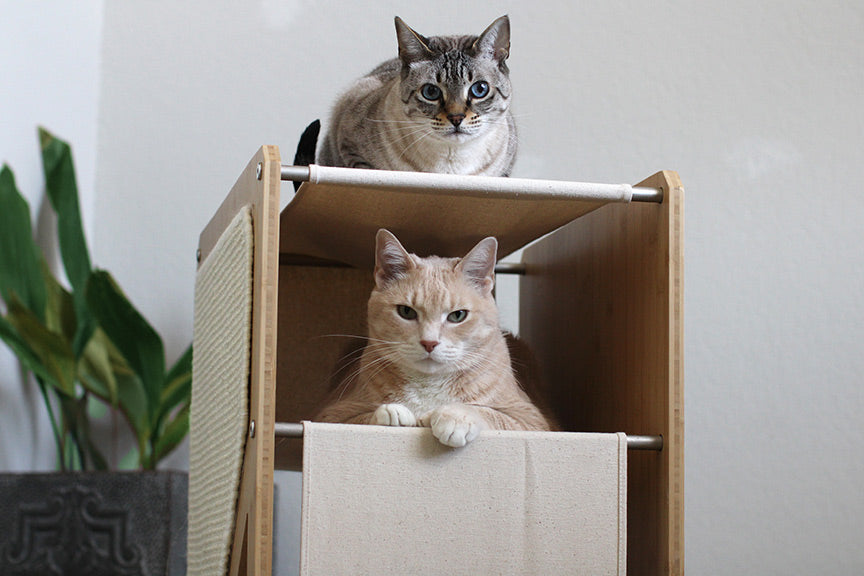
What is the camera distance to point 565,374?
170 cm

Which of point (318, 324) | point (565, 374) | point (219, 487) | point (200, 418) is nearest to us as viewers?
point (219, 487)

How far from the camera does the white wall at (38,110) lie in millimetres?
1914

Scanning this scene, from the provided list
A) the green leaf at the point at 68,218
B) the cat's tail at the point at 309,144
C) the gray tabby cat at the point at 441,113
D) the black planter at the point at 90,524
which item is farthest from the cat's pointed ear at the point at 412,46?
the black planter at the point at 90,524

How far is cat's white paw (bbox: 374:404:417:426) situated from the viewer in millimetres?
1212

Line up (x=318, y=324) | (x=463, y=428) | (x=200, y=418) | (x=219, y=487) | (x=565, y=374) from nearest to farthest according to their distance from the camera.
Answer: (x=463, y=428)
(x=219, y=487)
(x=200, y=418)
(x=565, y=374)
(x=318, y=324)

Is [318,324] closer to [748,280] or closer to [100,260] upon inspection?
[100,260]

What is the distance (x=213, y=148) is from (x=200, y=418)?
2.86 ft

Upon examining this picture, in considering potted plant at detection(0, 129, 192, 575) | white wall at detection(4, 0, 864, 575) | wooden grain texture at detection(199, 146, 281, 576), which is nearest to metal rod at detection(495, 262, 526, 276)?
white wall at detection(4, 0, 864, 575)

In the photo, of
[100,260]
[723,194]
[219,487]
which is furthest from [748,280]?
[100,260]

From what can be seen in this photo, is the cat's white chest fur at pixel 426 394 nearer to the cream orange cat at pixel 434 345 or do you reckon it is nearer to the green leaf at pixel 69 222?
the cream orange cat at pixel 434 345

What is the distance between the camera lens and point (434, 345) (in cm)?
132

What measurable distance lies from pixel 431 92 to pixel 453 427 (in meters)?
0.59

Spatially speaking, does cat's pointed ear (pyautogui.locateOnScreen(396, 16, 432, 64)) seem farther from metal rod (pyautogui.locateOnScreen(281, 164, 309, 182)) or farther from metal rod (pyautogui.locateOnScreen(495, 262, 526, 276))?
metal rod (pyautogui.locateOnScreen(495, 262, 526, 276))

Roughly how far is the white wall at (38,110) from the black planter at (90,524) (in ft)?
0.60
